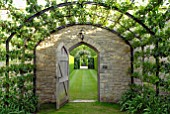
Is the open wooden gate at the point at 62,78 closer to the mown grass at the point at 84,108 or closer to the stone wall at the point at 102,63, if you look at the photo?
the mown grass at the point at 84,108

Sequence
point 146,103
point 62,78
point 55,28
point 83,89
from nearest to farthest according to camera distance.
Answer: point 146,103, point 55,28, point 62,78, point 83,89

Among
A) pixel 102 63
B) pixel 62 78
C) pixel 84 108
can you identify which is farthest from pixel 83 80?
pixel 84 108

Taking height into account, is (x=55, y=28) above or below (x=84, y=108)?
above

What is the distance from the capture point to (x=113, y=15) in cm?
666

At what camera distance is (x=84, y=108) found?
7625 millimetres

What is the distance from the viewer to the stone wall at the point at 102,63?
8656 mm

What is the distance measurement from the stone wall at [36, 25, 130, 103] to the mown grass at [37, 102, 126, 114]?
534 millimetres

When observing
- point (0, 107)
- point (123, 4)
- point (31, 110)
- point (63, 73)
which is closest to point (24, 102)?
point (31, 110)

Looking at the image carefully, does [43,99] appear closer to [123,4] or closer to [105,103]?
[105,103]

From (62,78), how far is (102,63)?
1.62m

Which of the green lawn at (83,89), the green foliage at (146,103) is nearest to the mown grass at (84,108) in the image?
the green foliage at (146,103)

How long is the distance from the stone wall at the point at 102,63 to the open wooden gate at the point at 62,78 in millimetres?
440

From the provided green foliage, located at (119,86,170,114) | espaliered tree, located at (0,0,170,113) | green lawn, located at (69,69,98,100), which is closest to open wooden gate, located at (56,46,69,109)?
espaliered tree, located at (0,0,170,113)

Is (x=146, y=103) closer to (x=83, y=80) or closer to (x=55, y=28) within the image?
(x=55, y=28)
